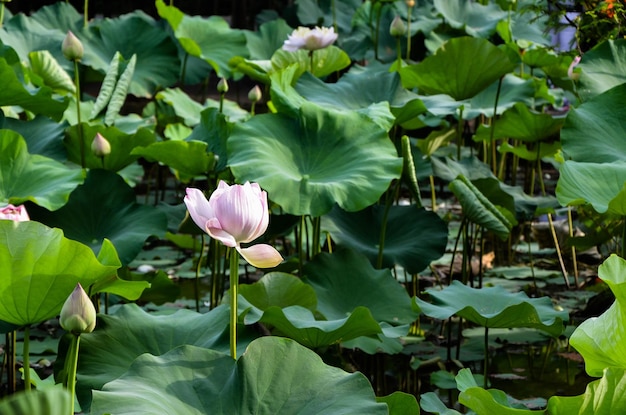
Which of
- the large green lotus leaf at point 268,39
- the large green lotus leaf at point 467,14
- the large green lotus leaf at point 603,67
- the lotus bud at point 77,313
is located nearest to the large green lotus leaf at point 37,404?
the lotus bud at point 77,313

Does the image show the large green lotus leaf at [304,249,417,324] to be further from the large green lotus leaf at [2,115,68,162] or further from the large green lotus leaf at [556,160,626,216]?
the large green lotus leaf at [2,115,68,162]

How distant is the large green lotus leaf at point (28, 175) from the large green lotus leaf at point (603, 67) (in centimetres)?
128

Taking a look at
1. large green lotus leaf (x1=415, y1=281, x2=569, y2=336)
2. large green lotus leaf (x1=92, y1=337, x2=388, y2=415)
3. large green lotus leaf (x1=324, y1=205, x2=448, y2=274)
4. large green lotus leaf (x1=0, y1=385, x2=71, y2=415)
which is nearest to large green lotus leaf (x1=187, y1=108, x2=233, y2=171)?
large green lotus leaf (x1=324, y1=205, x2=448, y2=274)

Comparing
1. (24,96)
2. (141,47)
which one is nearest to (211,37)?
(141,47)

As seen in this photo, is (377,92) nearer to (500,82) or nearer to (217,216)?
(500,82)

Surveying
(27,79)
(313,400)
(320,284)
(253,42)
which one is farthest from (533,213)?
(253,42)

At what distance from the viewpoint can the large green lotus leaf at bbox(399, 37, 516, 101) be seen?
8.68 feet

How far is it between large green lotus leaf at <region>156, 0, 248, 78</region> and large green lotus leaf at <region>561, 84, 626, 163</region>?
78.6 inches

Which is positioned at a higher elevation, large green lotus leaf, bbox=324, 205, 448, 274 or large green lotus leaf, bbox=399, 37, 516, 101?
large green lotus leaf, bbox=399, 37, 516, 101

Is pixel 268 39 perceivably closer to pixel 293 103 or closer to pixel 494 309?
pixel 293 103

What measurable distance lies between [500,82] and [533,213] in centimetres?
46

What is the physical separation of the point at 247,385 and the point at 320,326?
406mm

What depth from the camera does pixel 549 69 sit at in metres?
A: 3.60

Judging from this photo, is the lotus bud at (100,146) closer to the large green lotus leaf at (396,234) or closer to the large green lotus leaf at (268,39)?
the large green lotus leaf at (396,234)
